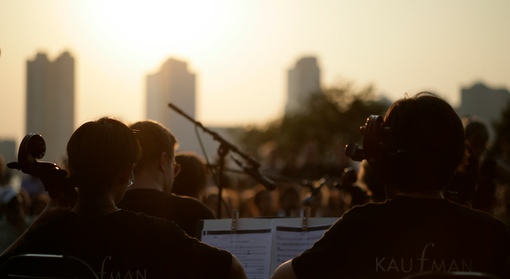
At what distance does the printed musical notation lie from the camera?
3.78 metres

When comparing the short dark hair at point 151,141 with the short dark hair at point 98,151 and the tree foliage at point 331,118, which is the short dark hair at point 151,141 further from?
the tree foliage at point 331,118

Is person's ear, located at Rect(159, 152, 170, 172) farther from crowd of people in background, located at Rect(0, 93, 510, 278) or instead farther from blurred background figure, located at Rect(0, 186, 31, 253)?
blurred background figure, located at Rect(0, 186, 31, 253)

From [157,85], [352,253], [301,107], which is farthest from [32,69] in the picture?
[352,253]

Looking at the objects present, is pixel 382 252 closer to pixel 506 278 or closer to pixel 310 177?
pixel 506 278

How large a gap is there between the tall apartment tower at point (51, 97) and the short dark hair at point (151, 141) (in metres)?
38.8

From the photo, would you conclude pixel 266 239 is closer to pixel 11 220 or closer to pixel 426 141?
pixel 426 141

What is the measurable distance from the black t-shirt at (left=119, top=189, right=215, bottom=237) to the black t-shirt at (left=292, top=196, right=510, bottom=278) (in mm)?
1750

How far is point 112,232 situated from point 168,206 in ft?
4.91

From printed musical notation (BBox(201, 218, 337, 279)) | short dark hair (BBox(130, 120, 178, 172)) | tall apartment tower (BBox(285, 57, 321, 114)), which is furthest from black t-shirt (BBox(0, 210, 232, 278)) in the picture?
tall apartment tower (BBox(285, 57, 321, 114))

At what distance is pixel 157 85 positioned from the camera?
2150 centimetres

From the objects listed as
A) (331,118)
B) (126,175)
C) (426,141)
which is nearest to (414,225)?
(426,141)

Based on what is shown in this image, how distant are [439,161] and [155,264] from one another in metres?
1.15

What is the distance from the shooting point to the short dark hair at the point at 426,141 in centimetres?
255

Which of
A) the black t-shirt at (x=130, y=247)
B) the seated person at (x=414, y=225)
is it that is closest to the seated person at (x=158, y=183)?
the black t-shirt at (x=130, y=247)
